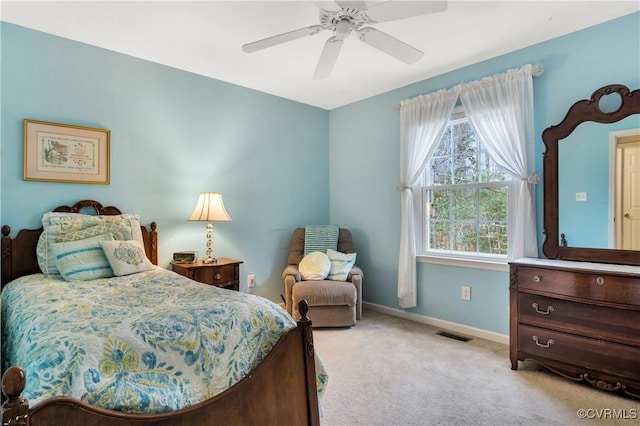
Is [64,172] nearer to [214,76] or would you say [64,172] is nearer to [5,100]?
[5,100]

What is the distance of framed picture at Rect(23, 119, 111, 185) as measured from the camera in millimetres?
2633

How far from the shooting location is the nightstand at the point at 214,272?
10.1 ft

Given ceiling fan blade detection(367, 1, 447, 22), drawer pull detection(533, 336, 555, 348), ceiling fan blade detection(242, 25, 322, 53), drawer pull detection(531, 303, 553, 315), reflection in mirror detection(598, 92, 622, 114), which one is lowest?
drawer pull detection(533, 336, 555, 348)

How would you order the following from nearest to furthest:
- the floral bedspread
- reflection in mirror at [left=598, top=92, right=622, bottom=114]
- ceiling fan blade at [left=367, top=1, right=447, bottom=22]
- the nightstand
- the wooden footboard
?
the wooden footboard, the floral bedspread, ceiling fan blade at [left=367, top=1, right=447, bottom=22], reflection in mirror at [left=598, top=92, right=622, bottom=114], the nightstand

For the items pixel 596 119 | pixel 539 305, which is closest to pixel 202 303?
pixel 539 305

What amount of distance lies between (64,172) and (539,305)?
3721 millimetres

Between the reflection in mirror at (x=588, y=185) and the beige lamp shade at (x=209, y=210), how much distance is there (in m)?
2.88

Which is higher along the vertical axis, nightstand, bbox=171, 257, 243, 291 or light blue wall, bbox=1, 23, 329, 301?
light blue wall, bbox=1, 23, 329, 301

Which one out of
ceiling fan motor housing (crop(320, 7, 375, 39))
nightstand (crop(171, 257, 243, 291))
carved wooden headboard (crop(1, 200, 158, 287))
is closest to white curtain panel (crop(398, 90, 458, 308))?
ceiling fan motor housing (crop(320, 7, 375, 39))

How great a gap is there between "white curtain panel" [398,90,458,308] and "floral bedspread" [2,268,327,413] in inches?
84.3

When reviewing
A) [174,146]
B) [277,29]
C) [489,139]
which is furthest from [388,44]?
[174,146]

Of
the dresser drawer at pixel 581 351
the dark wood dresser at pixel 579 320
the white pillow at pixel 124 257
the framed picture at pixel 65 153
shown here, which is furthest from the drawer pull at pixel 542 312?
the framed picture at pixel 65 153

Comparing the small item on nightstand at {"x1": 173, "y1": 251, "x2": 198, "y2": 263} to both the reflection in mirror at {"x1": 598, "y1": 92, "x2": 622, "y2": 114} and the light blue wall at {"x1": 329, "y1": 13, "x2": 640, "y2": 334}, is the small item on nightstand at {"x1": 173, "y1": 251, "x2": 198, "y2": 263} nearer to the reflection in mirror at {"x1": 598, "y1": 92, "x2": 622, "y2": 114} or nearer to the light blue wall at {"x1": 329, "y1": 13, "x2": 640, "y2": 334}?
the light blue wall at {"x1": 329, "y1": 13, "x2": 640, "y2": 334}

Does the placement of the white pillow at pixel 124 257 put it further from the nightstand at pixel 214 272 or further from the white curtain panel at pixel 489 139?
the white curtain panel at pixel 489 139
